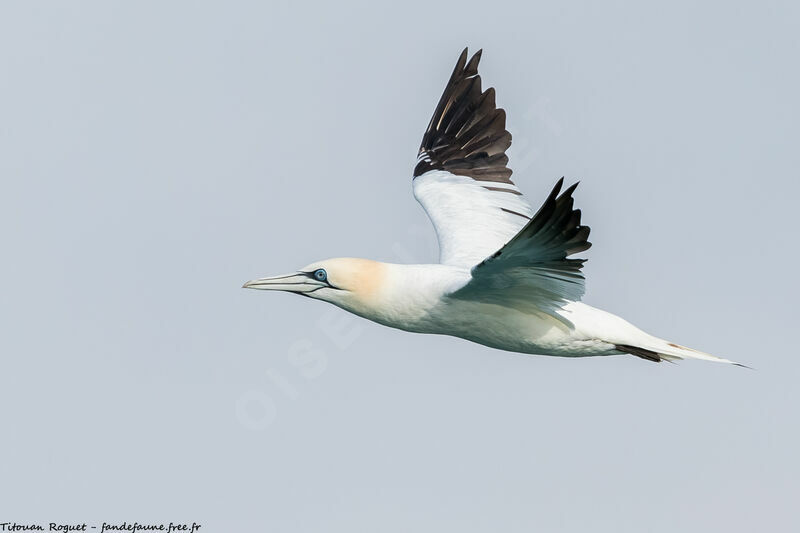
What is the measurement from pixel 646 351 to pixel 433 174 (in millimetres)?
4269

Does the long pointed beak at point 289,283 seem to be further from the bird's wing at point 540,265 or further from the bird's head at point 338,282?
the bird's wing at point 540,265

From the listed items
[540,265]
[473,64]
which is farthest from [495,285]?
[473,64]

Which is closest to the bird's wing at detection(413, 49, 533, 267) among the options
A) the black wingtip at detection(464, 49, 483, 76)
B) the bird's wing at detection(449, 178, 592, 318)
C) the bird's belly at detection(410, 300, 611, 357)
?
the black wingtip at detection(464, 49, 483, 76)

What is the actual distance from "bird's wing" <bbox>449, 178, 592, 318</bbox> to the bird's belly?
0.15 metres

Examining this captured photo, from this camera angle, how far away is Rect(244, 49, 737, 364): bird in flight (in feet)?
35.6

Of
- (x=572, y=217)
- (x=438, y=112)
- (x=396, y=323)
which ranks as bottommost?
(x=396, y=323)

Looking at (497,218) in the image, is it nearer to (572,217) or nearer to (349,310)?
(349,310)

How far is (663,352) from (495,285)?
2151mm

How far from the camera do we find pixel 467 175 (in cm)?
1562

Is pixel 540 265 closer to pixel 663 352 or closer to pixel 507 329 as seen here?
pixel 507 329

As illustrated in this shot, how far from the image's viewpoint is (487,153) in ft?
51.9

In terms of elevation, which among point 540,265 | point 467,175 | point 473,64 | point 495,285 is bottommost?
point 495,285

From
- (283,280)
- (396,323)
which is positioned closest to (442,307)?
(396,323)

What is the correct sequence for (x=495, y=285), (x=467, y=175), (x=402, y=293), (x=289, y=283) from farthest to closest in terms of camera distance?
(x=467, y=175) → (x=289, y=283) → (x=402, y=293) → (x=495, y=285)
